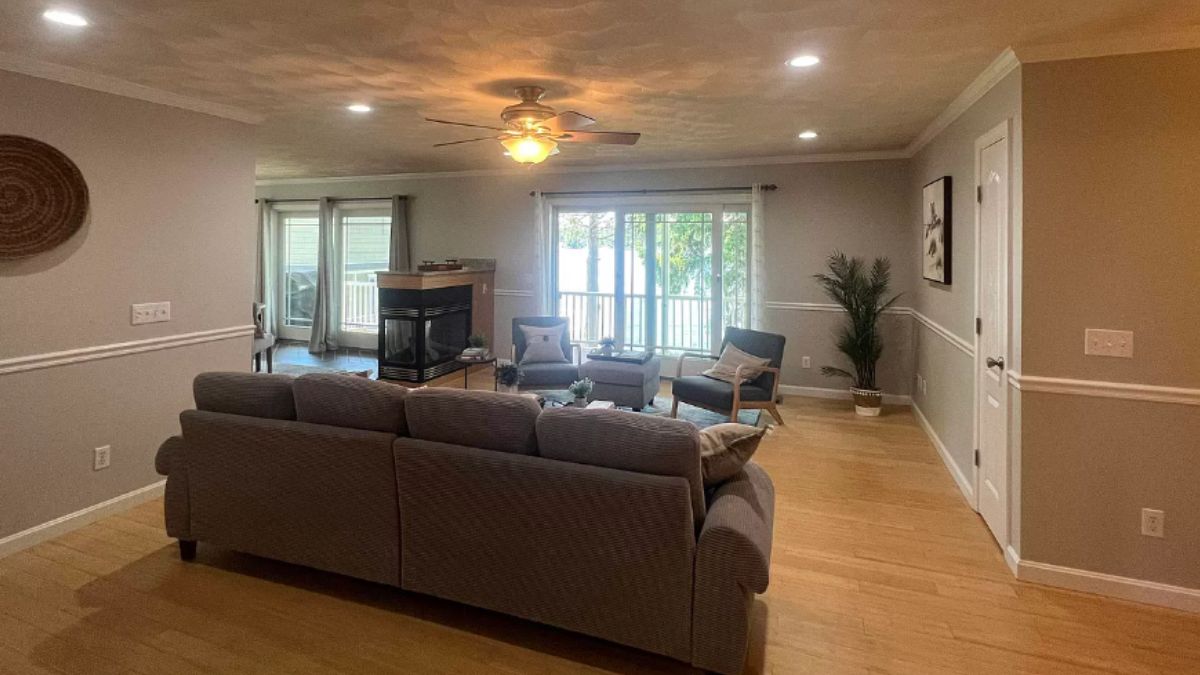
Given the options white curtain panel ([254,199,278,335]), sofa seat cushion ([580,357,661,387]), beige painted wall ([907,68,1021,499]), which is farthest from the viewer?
white curtain panel ([254,199,278,335])

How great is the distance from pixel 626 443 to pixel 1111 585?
2.34 metres

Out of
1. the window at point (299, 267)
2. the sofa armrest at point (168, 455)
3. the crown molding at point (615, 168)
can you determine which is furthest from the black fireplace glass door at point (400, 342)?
the sofa armrest at point (168, 455)

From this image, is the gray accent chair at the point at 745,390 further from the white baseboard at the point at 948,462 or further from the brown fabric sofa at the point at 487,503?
the brown fabric sofa at the point at 487,503

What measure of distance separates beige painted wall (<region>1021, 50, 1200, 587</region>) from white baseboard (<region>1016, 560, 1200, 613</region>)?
3 cm

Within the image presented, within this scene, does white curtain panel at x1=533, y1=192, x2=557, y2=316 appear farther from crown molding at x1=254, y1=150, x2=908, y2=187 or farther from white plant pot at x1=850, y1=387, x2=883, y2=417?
white plant pot at x1=850, y1=387, x2=883, y2=417

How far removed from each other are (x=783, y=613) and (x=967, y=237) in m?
2.63

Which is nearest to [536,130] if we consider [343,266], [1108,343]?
[1108,343]

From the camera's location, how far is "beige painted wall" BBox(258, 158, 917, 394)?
6129 mm

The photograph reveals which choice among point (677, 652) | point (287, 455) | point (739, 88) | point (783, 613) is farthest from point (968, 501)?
point (287, 455)

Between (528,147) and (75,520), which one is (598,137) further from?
(75,520)

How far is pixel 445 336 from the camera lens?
724 centimetres

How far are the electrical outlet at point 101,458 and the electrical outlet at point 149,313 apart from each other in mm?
704

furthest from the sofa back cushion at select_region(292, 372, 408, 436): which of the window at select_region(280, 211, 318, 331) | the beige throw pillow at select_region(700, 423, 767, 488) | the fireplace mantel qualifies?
the window at select_region(280, 211, 318, 331)

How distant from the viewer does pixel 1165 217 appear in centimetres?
265
